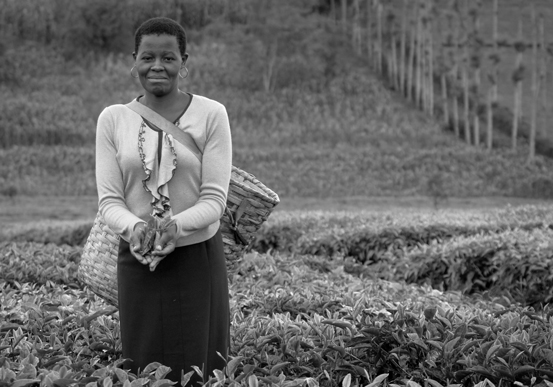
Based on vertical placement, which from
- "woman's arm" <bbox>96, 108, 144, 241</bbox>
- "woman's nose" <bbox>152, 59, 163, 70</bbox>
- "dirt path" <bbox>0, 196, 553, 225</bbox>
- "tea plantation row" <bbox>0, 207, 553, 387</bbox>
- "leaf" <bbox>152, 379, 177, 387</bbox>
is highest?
"woman's nose" <bbox>152, 59, 163, 70</bbox>

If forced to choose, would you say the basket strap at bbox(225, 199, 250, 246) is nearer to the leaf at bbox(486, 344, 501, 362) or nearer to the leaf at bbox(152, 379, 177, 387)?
the leaf at bbox(152, 379, 177, 387)

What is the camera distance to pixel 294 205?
1880 centimetres

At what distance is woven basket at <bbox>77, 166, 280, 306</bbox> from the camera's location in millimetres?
3115

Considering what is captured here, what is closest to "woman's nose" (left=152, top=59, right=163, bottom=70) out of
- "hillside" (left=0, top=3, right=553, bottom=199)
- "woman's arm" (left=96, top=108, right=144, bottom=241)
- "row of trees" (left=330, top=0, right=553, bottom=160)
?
"woman's arm" (left=96, top=108, right=144, bottom=241)

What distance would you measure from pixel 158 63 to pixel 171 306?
88 centimetres

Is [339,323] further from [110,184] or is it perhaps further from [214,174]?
[110,184]

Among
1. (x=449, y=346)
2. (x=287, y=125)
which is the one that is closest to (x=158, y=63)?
(x=449, y=346)

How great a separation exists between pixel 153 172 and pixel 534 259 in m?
4.43

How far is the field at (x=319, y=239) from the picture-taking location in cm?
299

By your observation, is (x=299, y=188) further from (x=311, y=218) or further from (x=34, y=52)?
(x=34, y=52)

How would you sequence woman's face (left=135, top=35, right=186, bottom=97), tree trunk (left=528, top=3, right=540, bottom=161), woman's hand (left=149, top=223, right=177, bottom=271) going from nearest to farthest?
woman's hand (left=149, top=223, right=177, bottom=271) → woman's face (left=135, top=35, right=186, bottom=97) → tree trunk (left=528, top=3, right=540, bottom=161)

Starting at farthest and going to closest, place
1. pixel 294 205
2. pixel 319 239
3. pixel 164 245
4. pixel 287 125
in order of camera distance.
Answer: pixel 287 125 < pixel 294 205 < pixel 319 239 < pixel 164 245

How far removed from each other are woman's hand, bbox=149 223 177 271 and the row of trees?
27162 mm

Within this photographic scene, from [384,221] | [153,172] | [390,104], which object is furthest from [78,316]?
[390,104]
